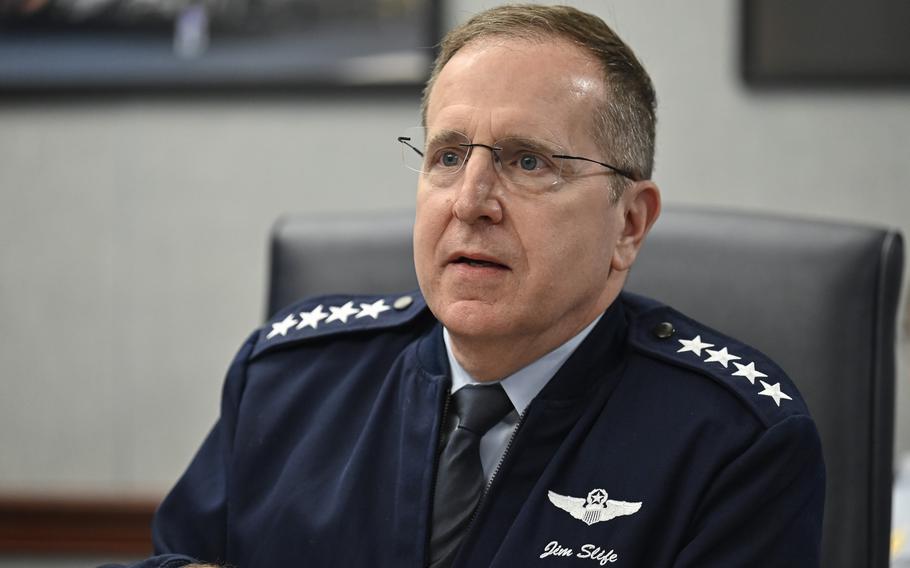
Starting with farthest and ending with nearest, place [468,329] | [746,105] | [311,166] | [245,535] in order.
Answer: [311,166]
[746,105]
[245,535]
[468,329]

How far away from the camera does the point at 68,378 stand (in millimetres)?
2619

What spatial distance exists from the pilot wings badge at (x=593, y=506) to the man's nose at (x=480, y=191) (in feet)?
1.04

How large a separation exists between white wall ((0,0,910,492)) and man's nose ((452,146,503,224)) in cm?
127

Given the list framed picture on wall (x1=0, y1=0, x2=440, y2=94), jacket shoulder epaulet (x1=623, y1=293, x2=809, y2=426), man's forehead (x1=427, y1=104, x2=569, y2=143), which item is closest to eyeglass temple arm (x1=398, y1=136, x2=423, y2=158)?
man's forehead (x1=427, y1=104, x2=569, y2=143)

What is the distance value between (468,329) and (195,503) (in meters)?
0.45

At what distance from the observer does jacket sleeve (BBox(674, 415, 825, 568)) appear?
1.10 metres

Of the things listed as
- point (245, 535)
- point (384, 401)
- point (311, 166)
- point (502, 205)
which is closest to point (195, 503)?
point (245, 535)

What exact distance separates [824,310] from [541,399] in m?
0.42

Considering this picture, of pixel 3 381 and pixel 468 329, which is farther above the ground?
pixel 468 329

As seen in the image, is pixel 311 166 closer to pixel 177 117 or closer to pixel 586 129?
pixel 177 117

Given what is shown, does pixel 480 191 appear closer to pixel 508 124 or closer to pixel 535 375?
pixel 508 124

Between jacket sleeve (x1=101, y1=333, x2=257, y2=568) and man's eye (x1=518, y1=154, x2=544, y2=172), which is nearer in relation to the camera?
man's eye (x1=518, y1=154, x2=544, y2=172)

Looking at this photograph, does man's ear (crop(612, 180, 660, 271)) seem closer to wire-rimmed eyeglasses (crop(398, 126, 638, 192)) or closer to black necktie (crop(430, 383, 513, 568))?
wire-rimmed eyeglasses (crop(398, 126, 638, 192))

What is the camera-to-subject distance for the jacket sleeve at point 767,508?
110 cm
